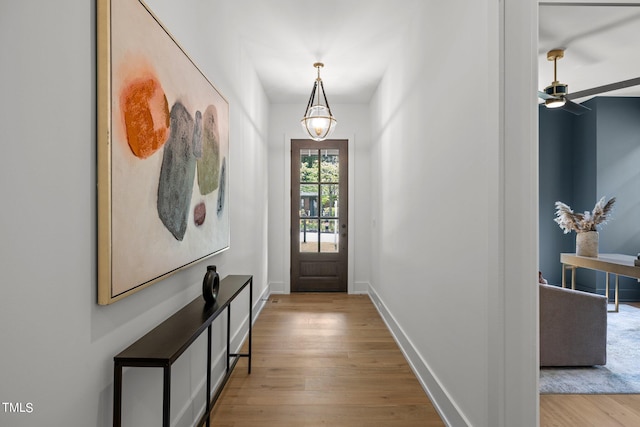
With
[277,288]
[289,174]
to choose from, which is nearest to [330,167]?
[289,174]

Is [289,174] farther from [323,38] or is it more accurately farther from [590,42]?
[590,42]

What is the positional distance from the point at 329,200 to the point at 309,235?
0.62 metres

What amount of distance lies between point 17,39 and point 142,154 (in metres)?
0.52

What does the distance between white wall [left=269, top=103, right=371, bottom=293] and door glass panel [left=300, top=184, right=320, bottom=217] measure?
21 centimetres

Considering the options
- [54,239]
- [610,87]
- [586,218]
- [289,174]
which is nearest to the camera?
[54,239]

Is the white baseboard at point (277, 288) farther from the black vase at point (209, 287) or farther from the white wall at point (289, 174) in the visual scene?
the black vase at point (209, 287)

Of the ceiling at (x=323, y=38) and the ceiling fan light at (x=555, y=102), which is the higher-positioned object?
the ceiling at (x=323, y=38)

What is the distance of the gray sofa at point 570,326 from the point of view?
97.3 inches

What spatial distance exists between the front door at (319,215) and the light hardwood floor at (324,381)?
1361mm

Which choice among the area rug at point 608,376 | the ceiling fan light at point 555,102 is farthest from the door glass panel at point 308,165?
the area rug at point 608,376

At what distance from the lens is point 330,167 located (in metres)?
5.14

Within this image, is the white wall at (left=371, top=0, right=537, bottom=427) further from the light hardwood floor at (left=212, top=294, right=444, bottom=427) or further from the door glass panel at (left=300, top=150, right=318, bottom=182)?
the door glass panel at (left=300, top=150, right=318, bottom=182)

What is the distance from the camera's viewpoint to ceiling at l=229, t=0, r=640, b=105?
8.64 feet

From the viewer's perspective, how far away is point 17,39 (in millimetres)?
779
